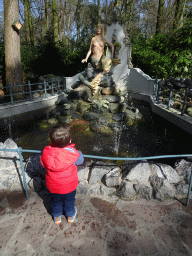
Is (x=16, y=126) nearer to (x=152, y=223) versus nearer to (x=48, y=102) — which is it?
(x=48, y=102)

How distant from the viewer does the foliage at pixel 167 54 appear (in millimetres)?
7945

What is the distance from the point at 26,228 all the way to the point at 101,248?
897 mm

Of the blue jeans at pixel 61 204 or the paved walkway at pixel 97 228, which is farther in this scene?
the blue jeans at pixel 61 204

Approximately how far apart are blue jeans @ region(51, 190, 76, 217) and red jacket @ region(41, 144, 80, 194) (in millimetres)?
89

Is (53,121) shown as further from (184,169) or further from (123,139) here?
(184,169)

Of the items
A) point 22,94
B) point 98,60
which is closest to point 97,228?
point 98,60

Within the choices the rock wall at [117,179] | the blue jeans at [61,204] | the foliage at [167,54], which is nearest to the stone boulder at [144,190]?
the rock wall at [117,179]

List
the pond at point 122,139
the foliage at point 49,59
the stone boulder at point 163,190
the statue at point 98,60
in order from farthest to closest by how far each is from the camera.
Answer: the foliage at point 49,59
the statue at point 98,60
the pond at point 122,139
the stone boulder at point 163,190

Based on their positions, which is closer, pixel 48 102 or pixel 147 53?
pixel 48 102

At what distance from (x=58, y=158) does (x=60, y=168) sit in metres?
0.12

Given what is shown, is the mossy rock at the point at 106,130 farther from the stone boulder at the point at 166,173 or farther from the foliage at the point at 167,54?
the foliage at the point at 167,54

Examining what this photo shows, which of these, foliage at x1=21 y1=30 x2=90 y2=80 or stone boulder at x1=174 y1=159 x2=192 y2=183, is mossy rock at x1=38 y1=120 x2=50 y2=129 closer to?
stone boulder at x1=174 y1=159 x2=192 y2=183

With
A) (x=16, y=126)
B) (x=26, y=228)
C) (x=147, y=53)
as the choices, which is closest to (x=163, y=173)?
(x=26, y=228)

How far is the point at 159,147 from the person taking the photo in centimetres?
502
